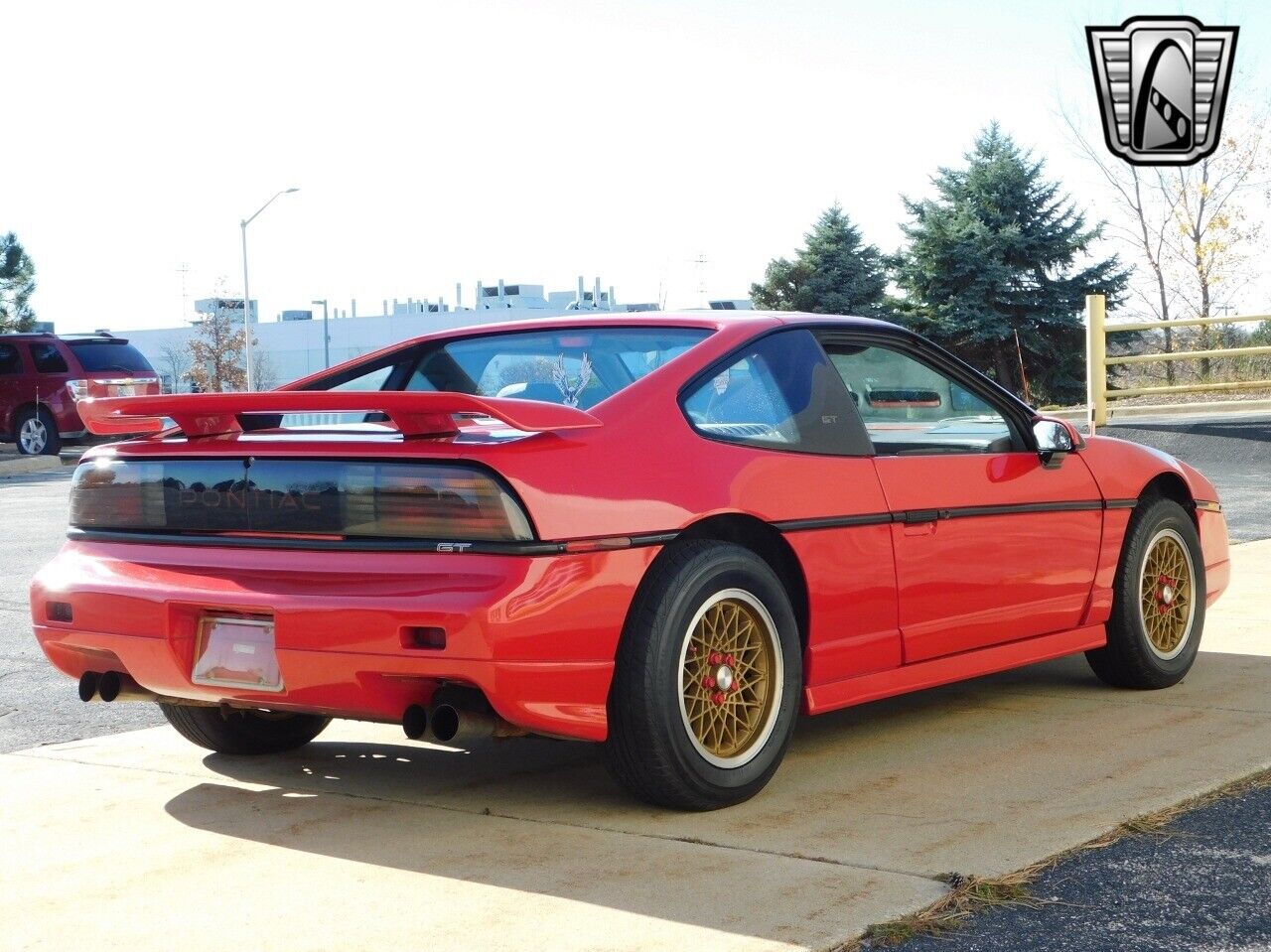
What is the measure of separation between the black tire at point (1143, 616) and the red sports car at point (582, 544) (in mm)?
527

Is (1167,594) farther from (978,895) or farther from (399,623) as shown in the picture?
(399,623)

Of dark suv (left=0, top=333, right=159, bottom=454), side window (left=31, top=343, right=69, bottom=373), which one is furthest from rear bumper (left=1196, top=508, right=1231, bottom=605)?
side window (left=31, top=343, right=69, bottom=373)

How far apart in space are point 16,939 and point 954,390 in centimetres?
335

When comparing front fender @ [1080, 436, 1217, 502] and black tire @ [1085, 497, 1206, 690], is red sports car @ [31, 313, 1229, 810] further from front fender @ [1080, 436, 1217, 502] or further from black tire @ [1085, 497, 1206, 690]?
black tire @ [1085, 497, 1206, 690]

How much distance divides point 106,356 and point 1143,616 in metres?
22.0

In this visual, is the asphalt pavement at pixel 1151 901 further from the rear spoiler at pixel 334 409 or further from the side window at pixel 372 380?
the side window at pixel 372 380

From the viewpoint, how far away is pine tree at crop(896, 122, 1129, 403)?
138 feet

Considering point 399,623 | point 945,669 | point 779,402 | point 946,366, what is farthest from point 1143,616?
point 399,623

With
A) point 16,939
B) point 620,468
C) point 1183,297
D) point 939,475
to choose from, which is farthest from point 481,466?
point 1183,297

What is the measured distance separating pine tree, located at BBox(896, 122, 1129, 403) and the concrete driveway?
37.5 m

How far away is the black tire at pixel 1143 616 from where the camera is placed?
585 centimetres

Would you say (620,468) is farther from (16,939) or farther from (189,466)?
(16,939)

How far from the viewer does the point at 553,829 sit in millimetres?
4113

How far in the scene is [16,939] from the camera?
3359 millimetres
